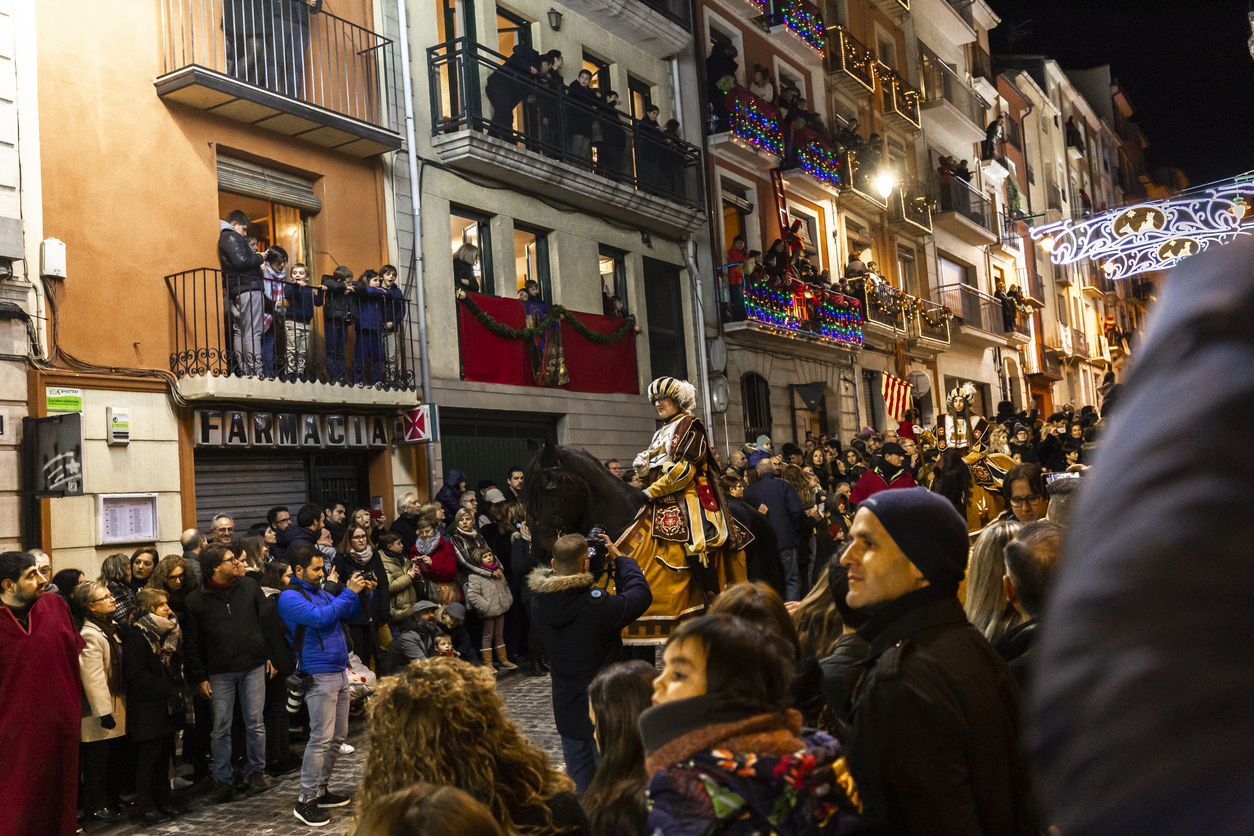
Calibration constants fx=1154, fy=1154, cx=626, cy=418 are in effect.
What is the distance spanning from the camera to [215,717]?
8.73 m

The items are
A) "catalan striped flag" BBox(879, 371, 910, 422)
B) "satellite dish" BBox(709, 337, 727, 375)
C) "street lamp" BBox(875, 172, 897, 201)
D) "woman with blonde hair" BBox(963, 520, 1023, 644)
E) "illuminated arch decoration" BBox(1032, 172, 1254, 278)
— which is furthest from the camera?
"street lamp" BBox(875, 172, 897, 201)

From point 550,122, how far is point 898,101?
16.1 meters

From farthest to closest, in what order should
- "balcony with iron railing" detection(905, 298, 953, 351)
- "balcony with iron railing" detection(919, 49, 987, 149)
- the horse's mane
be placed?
"balcony with iron railing" detection(919, 49, 987, 149)
"balcony with iron railing" detection(905, 298, 953, 351)
the horse's mane

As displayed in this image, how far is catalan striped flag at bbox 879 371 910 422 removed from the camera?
806 inches

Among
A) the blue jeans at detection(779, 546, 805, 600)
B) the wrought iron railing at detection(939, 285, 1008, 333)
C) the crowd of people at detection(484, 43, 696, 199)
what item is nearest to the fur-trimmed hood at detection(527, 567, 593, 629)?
the blue jeans at detection(779, 546, 805, 600)

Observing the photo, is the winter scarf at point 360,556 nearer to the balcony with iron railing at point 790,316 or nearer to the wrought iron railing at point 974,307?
the balcony with iron railing at point 790,316

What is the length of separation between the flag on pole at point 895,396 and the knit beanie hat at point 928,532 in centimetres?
1751

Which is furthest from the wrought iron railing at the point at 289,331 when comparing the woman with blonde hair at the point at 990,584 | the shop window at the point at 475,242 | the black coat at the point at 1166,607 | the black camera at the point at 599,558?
the black coat at the point at 1166,607

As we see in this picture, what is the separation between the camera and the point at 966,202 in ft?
115

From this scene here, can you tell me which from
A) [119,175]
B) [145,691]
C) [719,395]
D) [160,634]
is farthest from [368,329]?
[719,395]

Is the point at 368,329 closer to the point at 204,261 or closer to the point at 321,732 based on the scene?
the point at 204,261

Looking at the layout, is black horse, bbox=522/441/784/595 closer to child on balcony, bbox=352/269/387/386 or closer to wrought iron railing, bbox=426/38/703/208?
child on balcony, bbox=352/269/387/386

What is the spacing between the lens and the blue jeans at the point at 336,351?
14375 mm

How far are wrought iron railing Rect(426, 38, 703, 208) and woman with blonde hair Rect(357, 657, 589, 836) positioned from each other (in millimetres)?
13967
